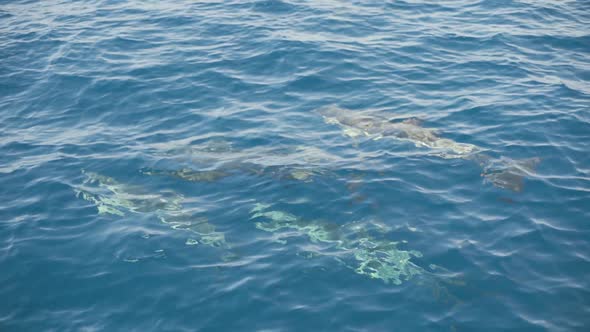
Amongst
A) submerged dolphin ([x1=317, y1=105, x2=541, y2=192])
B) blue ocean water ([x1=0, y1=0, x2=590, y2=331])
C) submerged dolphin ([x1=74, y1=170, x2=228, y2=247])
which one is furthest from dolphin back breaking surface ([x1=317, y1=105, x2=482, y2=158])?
submerged dolphin ([x1=74, y1=170, x2=228, y2=247])

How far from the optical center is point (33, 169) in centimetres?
1385

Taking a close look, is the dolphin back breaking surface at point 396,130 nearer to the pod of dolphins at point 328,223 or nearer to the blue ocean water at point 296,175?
the pod of dolphins at point 328,223

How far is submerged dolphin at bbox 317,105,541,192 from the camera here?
42.1 ft

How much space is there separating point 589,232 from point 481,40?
11.1 m

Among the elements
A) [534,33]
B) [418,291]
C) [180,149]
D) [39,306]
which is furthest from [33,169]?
[534,33]

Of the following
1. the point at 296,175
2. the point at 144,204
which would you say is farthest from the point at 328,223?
the point at 144,204

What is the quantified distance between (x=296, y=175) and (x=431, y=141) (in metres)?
4.02

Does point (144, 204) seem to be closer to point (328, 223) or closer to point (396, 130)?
point (328, 223)

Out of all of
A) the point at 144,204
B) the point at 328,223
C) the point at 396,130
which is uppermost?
the point at 396,130

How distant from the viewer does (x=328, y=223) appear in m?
11.4

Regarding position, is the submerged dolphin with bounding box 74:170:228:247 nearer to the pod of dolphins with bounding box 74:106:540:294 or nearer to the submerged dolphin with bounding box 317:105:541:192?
the pod of dolphins with bounding box 74:106:540:294

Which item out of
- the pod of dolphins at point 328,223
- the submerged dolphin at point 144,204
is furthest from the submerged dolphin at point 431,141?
the submerged dolphin at point 144,204

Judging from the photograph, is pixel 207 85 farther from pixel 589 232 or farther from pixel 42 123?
Answer: pixel 589 232

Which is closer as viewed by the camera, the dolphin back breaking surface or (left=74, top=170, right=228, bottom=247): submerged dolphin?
(left=74, top=170, right=228, bottom=247): submerged dolphin
